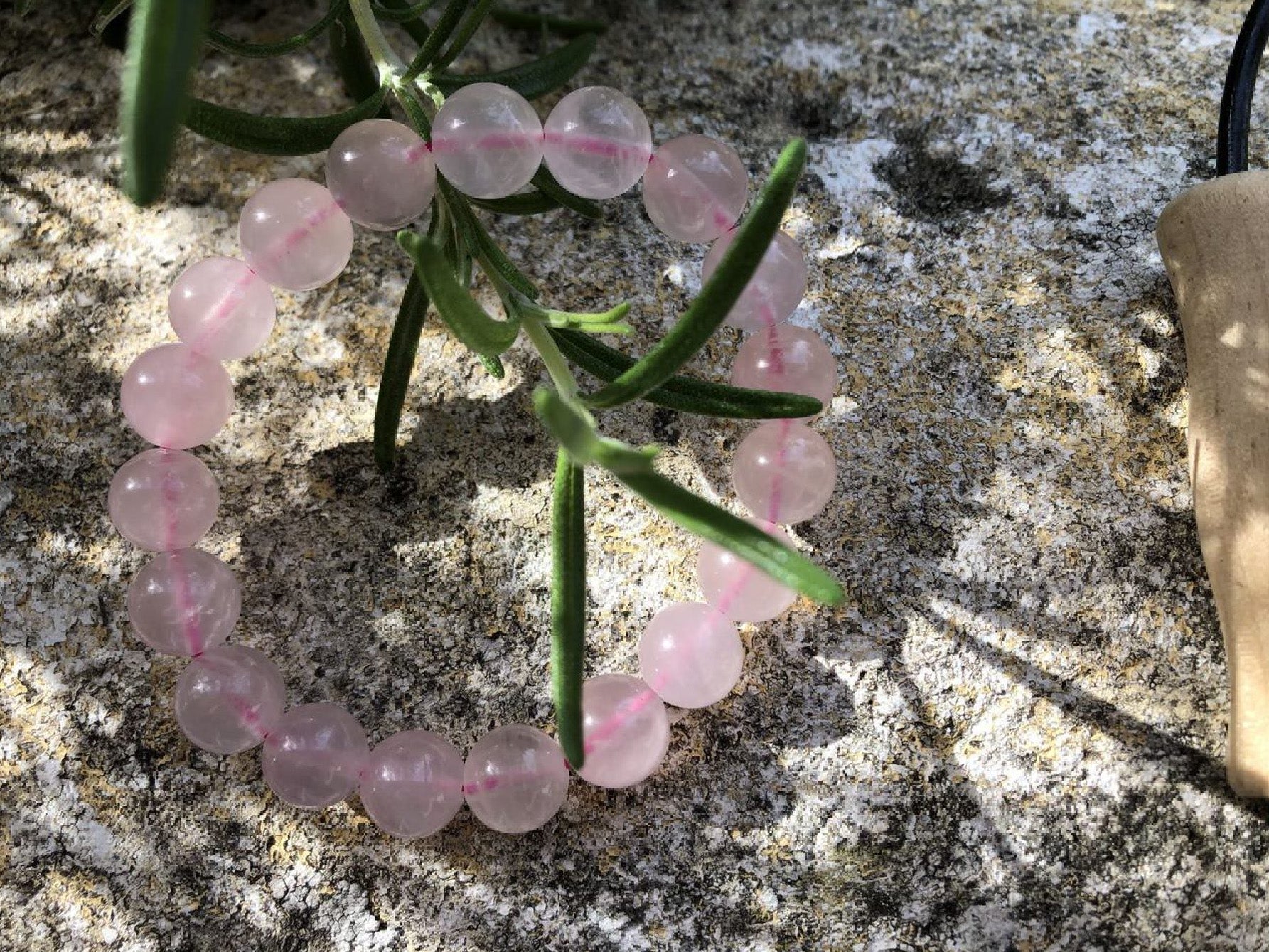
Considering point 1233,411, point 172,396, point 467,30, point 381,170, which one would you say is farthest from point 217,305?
point 1233,411

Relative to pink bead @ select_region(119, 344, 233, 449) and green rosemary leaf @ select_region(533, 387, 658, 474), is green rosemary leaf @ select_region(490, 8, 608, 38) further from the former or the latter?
green rosemary leaf @ select_region(533, 387, 658, 474)

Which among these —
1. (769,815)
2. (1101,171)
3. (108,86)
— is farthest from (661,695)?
(108,86)

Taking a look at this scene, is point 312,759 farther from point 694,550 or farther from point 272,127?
point 272,127

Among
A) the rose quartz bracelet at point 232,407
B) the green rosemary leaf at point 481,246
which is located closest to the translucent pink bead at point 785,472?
the rose quartz bracelet at point 232,407

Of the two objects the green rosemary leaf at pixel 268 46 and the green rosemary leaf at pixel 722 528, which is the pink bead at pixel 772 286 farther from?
the green rosemary leaf at pixel 268 46

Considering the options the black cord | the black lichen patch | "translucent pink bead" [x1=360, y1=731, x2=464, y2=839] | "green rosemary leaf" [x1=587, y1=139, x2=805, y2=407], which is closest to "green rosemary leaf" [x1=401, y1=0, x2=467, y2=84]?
"green rosemary leaf" [x1=587, y1=139, x2=805, y2=407]

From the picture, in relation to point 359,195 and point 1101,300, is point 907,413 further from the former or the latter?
point 359,195

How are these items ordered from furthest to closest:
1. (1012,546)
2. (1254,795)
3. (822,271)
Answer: (822,271)
(1012,546)
(1254,795)
